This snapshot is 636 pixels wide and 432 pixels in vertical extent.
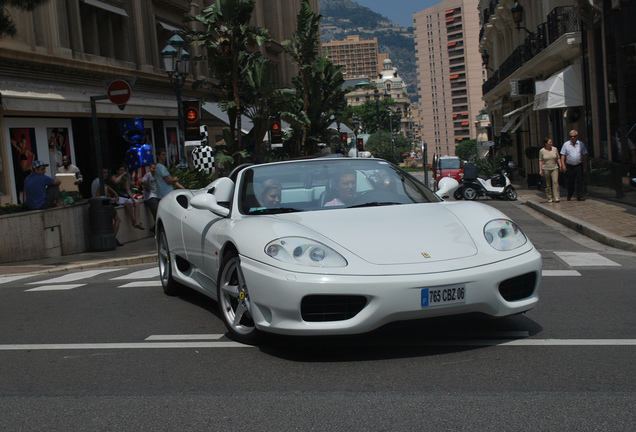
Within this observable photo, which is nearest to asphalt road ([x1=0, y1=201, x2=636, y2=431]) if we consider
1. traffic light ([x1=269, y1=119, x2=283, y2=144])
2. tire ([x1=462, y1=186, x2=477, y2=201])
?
tire ([x1=462, y1=186, x2=477, y2=201])

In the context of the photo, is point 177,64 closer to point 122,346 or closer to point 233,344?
point 122,346

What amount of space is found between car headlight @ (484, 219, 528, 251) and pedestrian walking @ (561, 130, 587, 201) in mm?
14652

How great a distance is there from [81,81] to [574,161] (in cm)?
1454

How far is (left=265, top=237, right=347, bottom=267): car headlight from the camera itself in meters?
4.71

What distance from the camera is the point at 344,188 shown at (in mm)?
5910

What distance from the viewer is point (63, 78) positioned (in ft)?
73.0

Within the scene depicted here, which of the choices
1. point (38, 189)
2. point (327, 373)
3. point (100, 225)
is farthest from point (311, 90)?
point (327, 373)

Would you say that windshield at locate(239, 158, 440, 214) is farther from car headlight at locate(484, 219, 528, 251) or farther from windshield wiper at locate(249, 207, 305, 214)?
car headlight at locate(484, 219, 528, 251)

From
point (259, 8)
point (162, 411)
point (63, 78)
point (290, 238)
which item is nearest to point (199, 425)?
point (162, 411)

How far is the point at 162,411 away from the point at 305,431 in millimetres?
836

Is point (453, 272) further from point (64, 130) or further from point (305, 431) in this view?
point (64, 130)

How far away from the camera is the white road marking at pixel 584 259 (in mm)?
9180

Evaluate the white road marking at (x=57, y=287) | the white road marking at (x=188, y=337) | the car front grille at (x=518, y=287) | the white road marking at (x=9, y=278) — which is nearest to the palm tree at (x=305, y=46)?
the white road marking at (x=9, y=278)

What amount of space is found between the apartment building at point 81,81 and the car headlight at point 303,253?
36.5 ft
